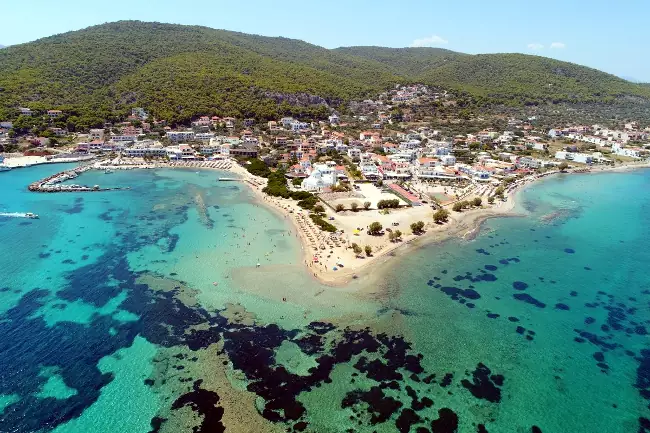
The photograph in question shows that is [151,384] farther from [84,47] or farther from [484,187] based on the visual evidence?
[84,47]

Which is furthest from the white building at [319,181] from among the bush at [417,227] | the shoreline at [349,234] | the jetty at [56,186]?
the jetty at [56,186]

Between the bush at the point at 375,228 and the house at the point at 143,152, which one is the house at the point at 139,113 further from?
the bush at the point at 375,228

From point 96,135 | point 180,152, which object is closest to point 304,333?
point 180,152

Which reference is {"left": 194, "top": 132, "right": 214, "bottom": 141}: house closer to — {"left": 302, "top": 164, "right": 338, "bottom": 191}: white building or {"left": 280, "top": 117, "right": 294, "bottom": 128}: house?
{"left": 280, "top": 117, "right": 294, "bottom": 128}: house

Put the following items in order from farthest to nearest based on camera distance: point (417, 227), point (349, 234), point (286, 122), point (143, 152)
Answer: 1. point (286, 122)
2. point (143, 152)
3. point (417, 227)
4. point (349, 234)

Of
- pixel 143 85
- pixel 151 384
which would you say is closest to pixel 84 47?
pixel 143 85

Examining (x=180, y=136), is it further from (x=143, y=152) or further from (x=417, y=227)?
(x=417, y=227)
